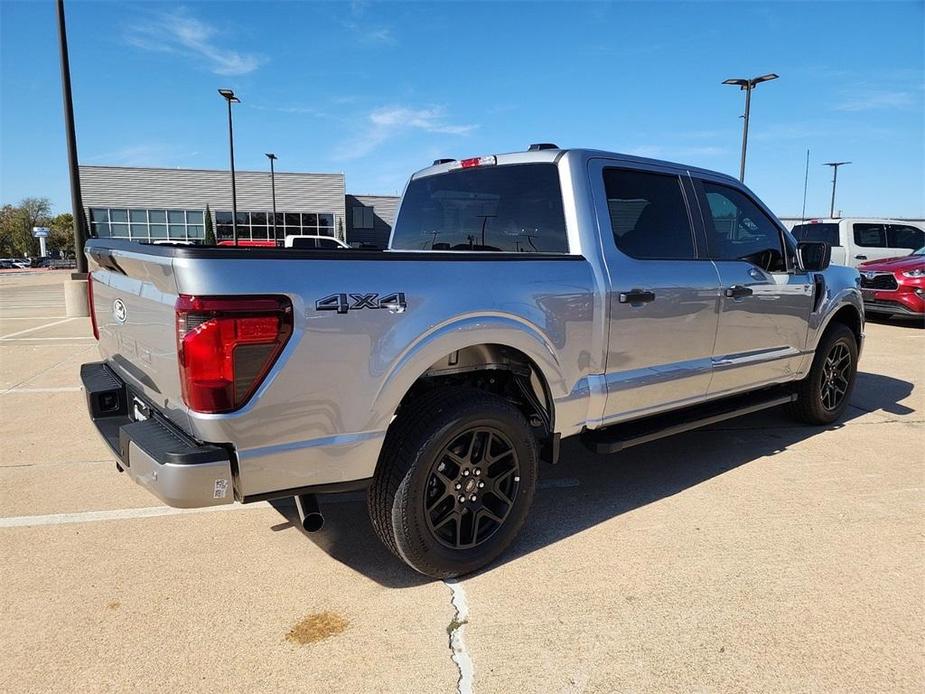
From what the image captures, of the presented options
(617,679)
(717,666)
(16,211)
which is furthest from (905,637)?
(16,211)

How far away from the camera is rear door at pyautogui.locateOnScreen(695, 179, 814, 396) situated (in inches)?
158

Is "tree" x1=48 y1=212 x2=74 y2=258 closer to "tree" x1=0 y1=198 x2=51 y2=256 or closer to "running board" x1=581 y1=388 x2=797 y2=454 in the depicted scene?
"tree" x1=0 y1=198 x2=51 y2=256

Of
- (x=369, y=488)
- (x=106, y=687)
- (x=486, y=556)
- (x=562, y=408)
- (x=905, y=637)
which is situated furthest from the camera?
(x=562, y=408)

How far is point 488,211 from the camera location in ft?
12.3

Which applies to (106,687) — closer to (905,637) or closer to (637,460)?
(905,637)

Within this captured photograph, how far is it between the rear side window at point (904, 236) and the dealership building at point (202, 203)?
116 feet

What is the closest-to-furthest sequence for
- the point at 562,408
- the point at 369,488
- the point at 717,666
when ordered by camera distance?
the point at 717,666
the point at 369,488
the point at 562,408

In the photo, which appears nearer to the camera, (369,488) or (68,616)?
(68,616)

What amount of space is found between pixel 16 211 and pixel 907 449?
346 ft

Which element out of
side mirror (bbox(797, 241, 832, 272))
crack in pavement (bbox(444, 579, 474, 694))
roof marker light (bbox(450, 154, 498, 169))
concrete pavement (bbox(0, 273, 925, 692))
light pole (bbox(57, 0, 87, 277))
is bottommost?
crack in pavement (bbox(444, 579, 474, 694))

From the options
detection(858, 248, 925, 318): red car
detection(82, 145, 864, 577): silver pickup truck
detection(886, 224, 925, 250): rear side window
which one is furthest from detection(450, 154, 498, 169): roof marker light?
detection(886, 224, 925, 250): rear side window

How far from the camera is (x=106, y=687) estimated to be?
7.14 feet

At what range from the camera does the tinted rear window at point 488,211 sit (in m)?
3.44

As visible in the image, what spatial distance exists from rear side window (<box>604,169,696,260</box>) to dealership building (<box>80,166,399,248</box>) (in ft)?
142
